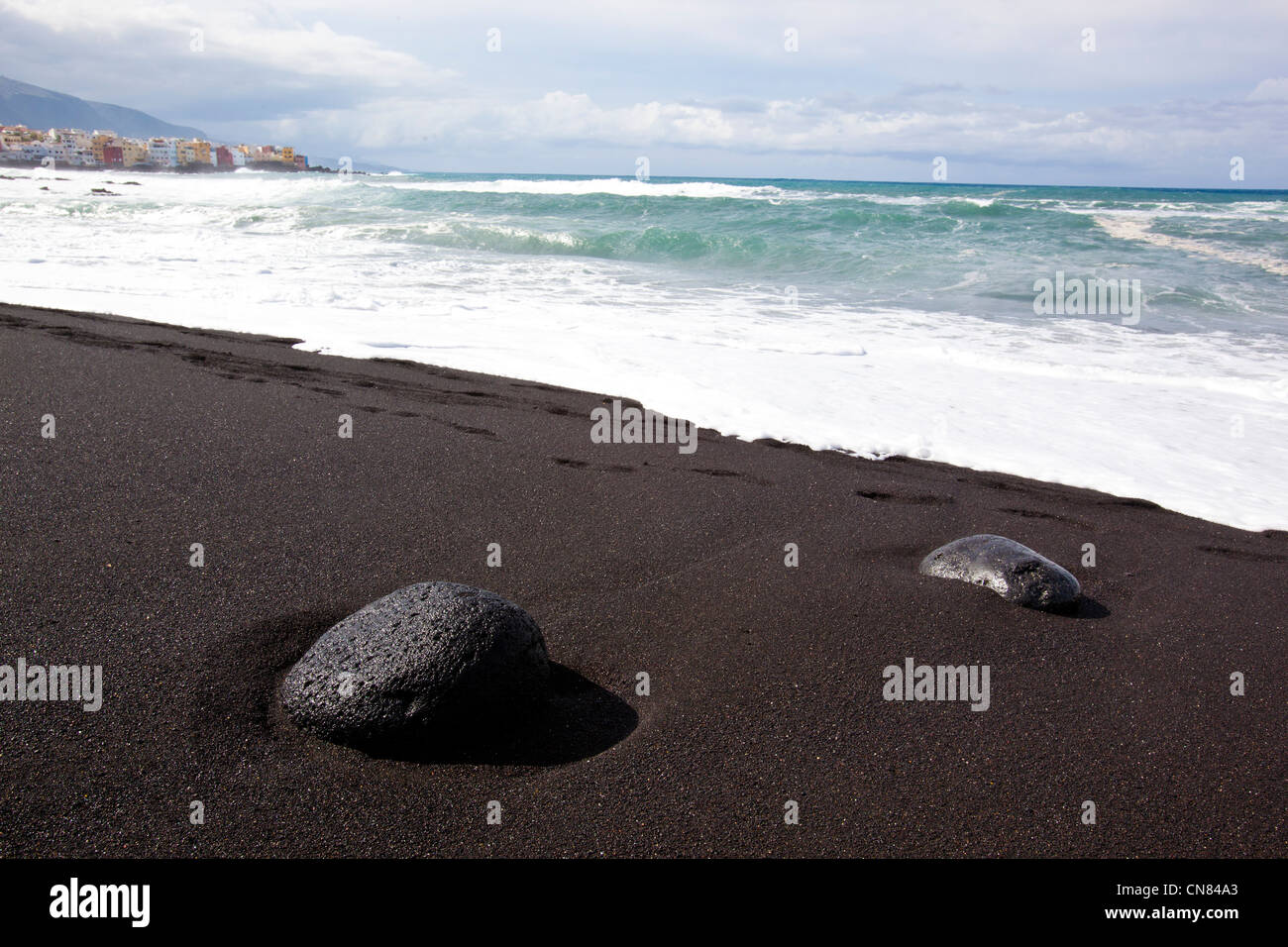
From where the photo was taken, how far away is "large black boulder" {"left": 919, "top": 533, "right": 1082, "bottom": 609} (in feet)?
10.9

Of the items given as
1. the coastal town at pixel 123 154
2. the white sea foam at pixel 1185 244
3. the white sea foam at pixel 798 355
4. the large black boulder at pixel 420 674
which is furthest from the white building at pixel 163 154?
the large black boulder at pixel 420 674

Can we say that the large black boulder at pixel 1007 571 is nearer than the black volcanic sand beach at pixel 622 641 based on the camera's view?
No

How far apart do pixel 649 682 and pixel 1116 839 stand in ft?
4.54

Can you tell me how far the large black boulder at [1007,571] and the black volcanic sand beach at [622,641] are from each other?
0.28 feet

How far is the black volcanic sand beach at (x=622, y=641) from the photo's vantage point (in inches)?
82.7

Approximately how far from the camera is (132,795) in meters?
2.03

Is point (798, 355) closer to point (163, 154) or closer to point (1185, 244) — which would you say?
point (1185, 244)

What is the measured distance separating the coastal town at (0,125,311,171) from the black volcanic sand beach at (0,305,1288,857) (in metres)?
94.1

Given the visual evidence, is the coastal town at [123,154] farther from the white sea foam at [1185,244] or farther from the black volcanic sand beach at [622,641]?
the black volcanic sand beach at [622,641]

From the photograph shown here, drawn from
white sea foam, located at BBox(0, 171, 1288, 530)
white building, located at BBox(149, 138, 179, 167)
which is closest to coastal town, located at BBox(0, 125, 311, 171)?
white building, located at BBox(149, 138, 179, 167)

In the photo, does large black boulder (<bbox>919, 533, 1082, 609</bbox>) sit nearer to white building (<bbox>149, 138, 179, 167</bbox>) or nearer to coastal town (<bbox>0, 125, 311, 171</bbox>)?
coastal town (<bbox>0, 125, 311, 171</bbox>)

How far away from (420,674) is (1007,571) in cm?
245
